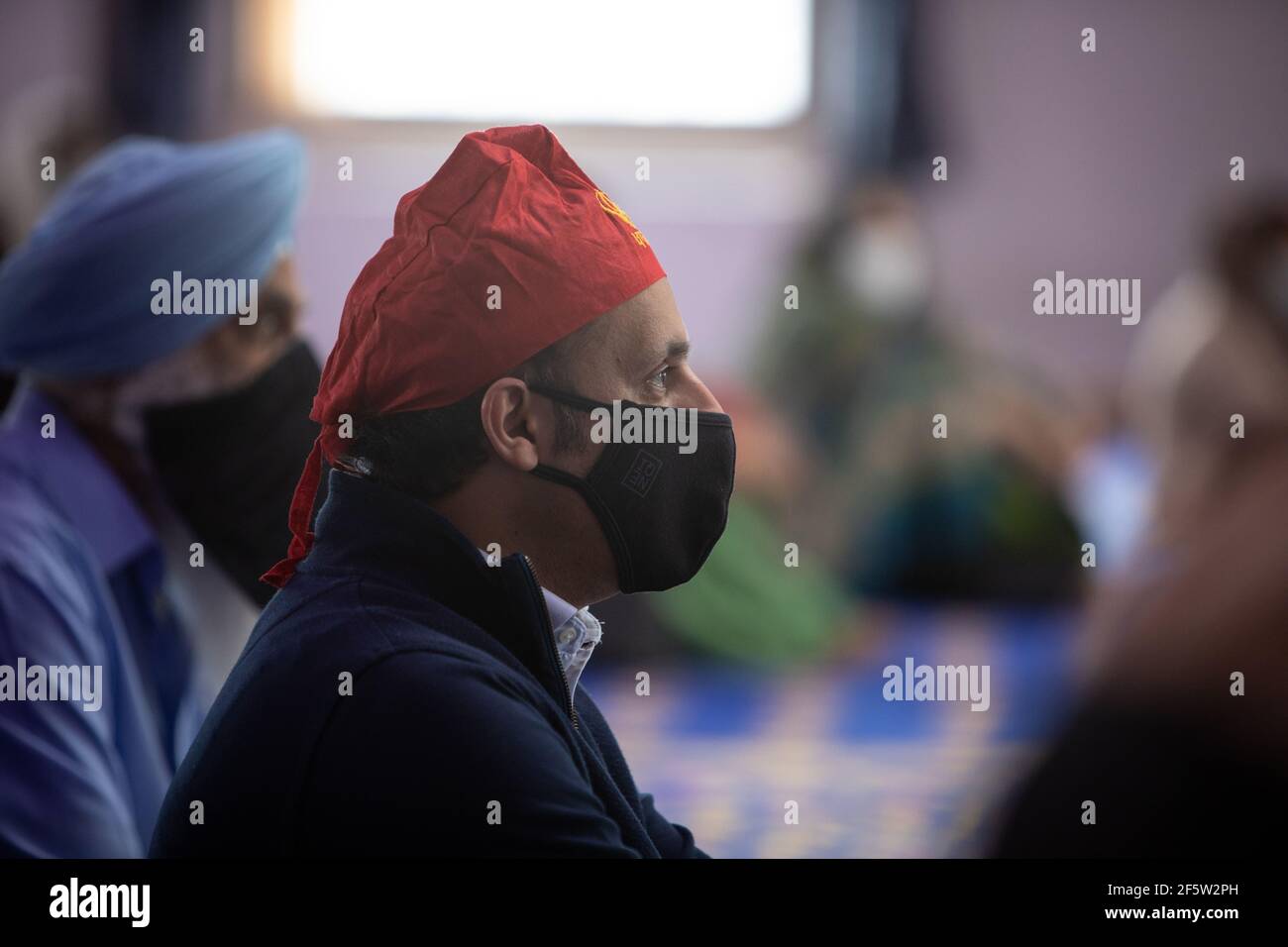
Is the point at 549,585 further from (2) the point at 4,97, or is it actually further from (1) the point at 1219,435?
(2) the point at 4,97

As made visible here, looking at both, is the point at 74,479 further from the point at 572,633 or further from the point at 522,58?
the point at 522,58

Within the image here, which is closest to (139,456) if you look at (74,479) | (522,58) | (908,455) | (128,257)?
(74,479)

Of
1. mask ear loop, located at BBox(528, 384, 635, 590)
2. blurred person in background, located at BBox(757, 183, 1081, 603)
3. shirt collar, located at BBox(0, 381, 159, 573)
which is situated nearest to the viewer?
mask ear loop, located at BBox(528, 384, 635, 590)

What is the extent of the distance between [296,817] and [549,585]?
9.4 inches

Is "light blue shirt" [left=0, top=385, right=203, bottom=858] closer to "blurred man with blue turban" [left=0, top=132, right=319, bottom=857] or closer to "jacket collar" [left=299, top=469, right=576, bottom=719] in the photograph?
"blurred man with blue turban" [left=0, top=132, right=319, bottom=857]

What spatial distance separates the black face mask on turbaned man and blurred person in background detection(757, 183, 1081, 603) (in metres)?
2.67

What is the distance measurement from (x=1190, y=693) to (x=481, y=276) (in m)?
0.91

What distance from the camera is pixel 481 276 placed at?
2.96 ft

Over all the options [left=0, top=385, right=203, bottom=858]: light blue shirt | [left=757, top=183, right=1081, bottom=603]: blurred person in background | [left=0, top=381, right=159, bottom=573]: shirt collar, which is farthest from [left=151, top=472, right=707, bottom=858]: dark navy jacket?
[left=757, top=183, right=1081, bottom=603]: blurred person in background

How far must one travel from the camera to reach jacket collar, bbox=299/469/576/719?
92 cm

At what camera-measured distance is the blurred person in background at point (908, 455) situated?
3.84 metres

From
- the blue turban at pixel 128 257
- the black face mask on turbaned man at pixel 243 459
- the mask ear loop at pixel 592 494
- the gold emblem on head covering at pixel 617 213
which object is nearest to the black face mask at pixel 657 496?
the mask ear loop at pixel 592 494
